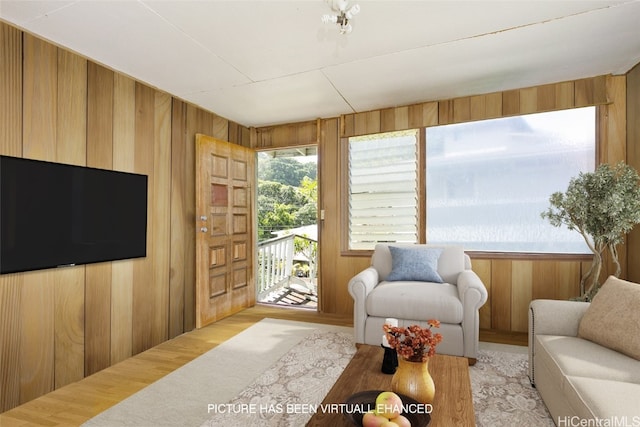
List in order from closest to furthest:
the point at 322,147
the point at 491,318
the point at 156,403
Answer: the point at 156,403, the point at 491,318, the point at 322,147

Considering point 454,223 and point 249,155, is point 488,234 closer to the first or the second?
point 454,223

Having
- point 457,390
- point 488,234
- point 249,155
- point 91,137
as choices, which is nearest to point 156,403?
point 457,390

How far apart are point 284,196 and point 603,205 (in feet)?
19.2

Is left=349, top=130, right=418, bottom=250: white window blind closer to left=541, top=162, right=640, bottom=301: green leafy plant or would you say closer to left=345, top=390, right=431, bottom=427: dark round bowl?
left=541, top=162, right=640, bottom=301: green leafy plant

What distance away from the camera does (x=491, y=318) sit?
3.37 m

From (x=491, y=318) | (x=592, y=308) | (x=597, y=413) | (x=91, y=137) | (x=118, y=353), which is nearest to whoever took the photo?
(x=597, y=413)

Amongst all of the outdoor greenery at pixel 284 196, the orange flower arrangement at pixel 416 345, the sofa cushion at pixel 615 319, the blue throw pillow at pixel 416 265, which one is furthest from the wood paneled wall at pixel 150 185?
the outdoor greenery at pixel 284 196

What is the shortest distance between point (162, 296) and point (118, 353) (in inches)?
23.6

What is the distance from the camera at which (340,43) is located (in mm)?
2367

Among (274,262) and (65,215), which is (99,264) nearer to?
(65,215)

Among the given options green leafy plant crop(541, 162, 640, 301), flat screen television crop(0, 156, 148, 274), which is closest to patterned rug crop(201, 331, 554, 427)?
green leafy plant crop(541, 162, 640, 301)

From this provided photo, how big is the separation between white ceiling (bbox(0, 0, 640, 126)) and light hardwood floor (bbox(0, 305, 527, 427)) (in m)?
2.47

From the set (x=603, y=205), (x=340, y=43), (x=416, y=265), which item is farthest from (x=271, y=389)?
(x=603, y=205)

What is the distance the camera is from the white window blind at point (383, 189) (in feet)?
12.4
